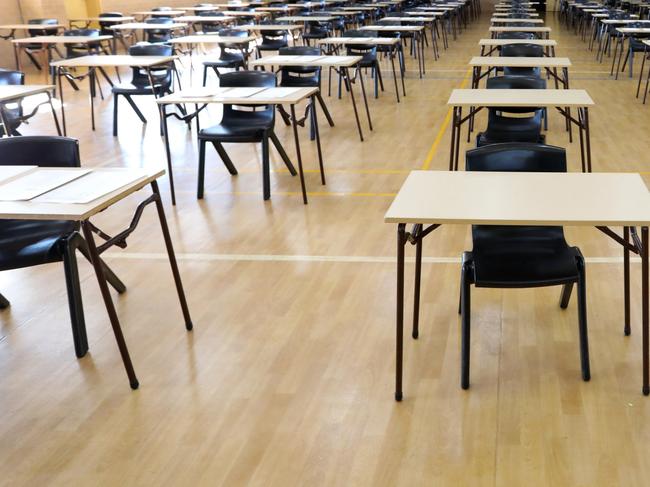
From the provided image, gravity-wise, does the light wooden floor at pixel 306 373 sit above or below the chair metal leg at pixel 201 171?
below

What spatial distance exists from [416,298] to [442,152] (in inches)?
131

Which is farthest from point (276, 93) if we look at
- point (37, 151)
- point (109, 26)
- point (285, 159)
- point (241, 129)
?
point (109, 26)

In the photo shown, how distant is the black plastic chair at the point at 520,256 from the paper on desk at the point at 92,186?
1.38m

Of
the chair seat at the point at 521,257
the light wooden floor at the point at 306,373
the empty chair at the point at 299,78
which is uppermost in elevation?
the empty chair at the point at 299,78

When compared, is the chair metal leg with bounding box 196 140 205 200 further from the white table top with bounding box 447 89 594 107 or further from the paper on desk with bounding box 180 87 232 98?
the white table top with bounding box 447 89 594 107

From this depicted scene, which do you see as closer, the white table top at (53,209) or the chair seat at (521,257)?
the white table top at (53,209)

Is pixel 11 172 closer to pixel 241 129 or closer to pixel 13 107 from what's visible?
pixel 241 129

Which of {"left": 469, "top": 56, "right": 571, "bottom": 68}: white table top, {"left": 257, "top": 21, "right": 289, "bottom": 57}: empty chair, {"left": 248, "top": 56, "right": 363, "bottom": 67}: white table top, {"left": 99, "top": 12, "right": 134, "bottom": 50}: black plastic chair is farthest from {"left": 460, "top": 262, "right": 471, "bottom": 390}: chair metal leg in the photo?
{"left": 99, "top": 12, "right": 134, "bottom": 50}: black plastic chair

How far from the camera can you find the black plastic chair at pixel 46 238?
2.96m

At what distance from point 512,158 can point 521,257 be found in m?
0.46

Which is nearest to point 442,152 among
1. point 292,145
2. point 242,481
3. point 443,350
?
point 292,145

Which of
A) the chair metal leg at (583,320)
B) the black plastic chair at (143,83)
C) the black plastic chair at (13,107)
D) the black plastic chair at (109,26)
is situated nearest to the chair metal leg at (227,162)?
the black plastic chair at (143,83)

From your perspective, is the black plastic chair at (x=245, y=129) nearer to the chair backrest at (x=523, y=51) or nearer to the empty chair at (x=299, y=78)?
the empty chair at (x=299, y=78)

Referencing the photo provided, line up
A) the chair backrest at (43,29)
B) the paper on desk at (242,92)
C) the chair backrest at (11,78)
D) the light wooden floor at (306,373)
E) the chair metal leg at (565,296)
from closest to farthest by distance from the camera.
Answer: the light wooden floor at (306,373)
the chair metal leg at (565,296)
the paper on desk at (242,92)
the chair backrest at (11,78)
the chair backrest at (43,29)
